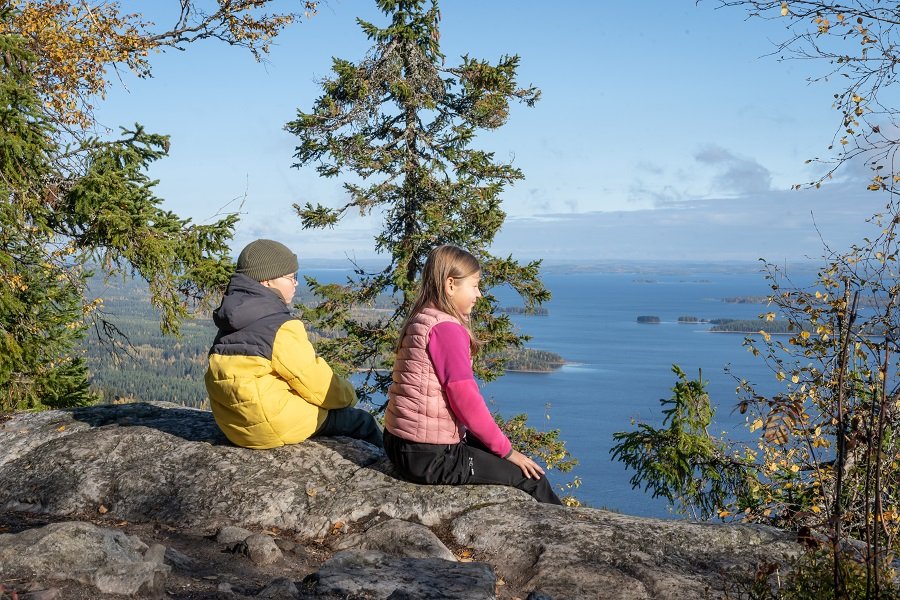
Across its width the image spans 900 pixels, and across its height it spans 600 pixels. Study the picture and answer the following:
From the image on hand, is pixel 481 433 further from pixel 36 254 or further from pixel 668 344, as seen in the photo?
pixel 668 344

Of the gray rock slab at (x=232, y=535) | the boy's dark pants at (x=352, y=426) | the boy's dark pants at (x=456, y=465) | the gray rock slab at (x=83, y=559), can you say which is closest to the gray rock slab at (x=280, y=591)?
the gray rock slab at (x=83, y=559)

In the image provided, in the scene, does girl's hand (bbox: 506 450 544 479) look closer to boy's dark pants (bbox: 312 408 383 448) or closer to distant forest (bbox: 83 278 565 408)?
boy's dark pants (bbox: 312 408 383 448)

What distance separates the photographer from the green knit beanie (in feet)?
16.1

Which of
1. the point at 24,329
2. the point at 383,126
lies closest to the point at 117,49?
the point at 24,329

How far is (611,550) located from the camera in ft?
13.3

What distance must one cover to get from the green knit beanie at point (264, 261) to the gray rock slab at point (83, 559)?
1.82 metres

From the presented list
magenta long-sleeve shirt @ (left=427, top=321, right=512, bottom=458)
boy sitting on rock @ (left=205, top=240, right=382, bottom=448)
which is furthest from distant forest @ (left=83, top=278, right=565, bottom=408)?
magenta long-sleeve shirt @ (left=427, top=321, right=512, bottom=458)

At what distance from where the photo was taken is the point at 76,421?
6.23 m

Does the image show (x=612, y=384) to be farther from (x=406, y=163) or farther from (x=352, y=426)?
(x=352, y=426)

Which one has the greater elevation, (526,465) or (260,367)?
(260,367)

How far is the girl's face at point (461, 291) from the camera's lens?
15.0 ft

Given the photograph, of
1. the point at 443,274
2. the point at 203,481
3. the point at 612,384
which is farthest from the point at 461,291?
the point at 612,384

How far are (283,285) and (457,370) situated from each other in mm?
1336

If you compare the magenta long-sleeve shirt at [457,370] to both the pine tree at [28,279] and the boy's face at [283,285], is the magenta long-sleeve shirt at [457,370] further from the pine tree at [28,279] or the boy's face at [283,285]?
the pine tree at [28,279]
